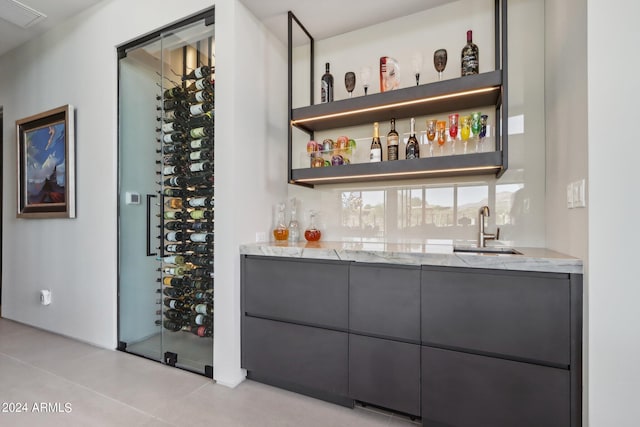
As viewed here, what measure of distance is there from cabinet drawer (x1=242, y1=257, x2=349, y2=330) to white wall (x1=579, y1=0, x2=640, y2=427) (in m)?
1.10

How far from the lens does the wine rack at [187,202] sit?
2.21m

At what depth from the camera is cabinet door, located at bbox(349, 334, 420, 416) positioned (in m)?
1.56

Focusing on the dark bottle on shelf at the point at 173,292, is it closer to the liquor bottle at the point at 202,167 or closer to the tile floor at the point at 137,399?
the tile floor at the point at 137,399

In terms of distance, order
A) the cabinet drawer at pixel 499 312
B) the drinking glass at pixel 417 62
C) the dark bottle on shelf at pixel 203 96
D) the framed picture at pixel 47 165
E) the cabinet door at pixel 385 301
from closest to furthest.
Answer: the cabinet drawer at pixel 499 312
the cabinet door at pixel 385 301
the drinking glass at pixel 417 62
the dark bottle on shelf at pixel 203 96
the framed picture at pixel 47 165

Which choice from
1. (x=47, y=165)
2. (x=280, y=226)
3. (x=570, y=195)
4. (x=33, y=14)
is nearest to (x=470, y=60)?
(x=570, y=195)

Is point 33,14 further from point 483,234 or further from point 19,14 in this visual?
point 483,234

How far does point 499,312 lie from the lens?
1392 millimetres

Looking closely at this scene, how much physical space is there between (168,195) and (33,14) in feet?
6.75

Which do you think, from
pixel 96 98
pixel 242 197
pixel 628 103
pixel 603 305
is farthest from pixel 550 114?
pixel 96 98

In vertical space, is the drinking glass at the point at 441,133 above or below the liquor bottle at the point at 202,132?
below

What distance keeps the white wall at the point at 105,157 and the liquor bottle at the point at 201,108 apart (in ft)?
0.76

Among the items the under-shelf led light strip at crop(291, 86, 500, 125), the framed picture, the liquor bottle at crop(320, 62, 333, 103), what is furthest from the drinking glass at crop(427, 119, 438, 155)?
the framed picture

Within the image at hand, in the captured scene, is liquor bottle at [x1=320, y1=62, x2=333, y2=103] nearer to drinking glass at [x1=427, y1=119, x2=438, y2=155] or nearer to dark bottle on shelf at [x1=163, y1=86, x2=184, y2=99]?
drinking glass at [x1=427, y1=119, x2=438, y2=155]

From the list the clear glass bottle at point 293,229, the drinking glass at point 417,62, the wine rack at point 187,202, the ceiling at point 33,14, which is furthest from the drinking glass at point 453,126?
the ceiling at point 33,14
